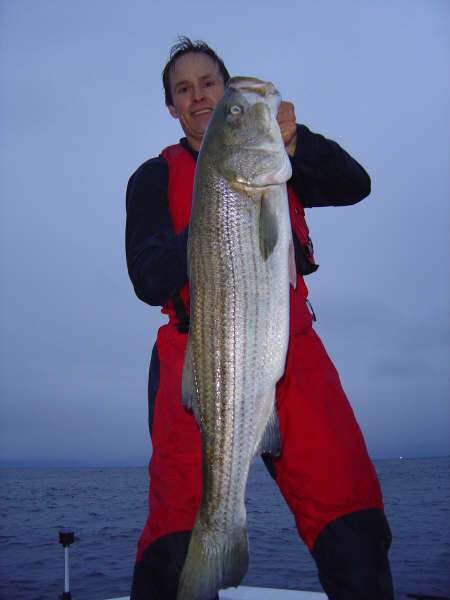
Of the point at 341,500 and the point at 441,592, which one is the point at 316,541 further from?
the point at 441,592

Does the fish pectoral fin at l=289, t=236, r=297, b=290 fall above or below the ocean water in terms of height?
above

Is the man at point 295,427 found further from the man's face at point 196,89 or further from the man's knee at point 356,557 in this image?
the man's face at point 196,89

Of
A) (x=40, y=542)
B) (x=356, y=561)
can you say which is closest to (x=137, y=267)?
(x=356, y=561)

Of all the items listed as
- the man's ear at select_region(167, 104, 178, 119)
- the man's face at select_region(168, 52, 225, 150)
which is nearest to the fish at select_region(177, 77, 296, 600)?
the man's face at select_region(168, 52, 225, 150)

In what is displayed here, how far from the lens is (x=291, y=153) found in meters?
3.59

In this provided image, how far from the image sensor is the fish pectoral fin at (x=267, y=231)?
9.06 ft

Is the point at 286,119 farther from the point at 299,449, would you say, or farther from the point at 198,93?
the point at 299,449

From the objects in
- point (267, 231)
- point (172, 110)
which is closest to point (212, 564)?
point (267, 231)

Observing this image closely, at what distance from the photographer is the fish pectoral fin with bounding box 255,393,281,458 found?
272cm

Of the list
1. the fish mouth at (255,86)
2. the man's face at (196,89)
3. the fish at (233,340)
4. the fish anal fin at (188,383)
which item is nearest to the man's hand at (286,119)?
the fish mouth at (255,86)

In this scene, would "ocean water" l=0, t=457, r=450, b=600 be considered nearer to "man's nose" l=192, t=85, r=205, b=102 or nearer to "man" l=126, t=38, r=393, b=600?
"man" l=126, t=38, r=393, b=600

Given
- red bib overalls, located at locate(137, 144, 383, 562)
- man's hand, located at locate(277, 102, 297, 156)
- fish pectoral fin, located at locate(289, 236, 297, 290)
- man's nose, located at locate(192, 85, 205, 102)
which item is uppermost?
man's nose, located at locate(192, 85, 205, 102)

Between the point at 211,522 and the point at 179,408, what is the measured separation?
105 cm

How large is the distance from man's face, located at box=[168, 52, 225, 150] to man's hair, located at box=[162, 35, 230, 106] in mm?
86
